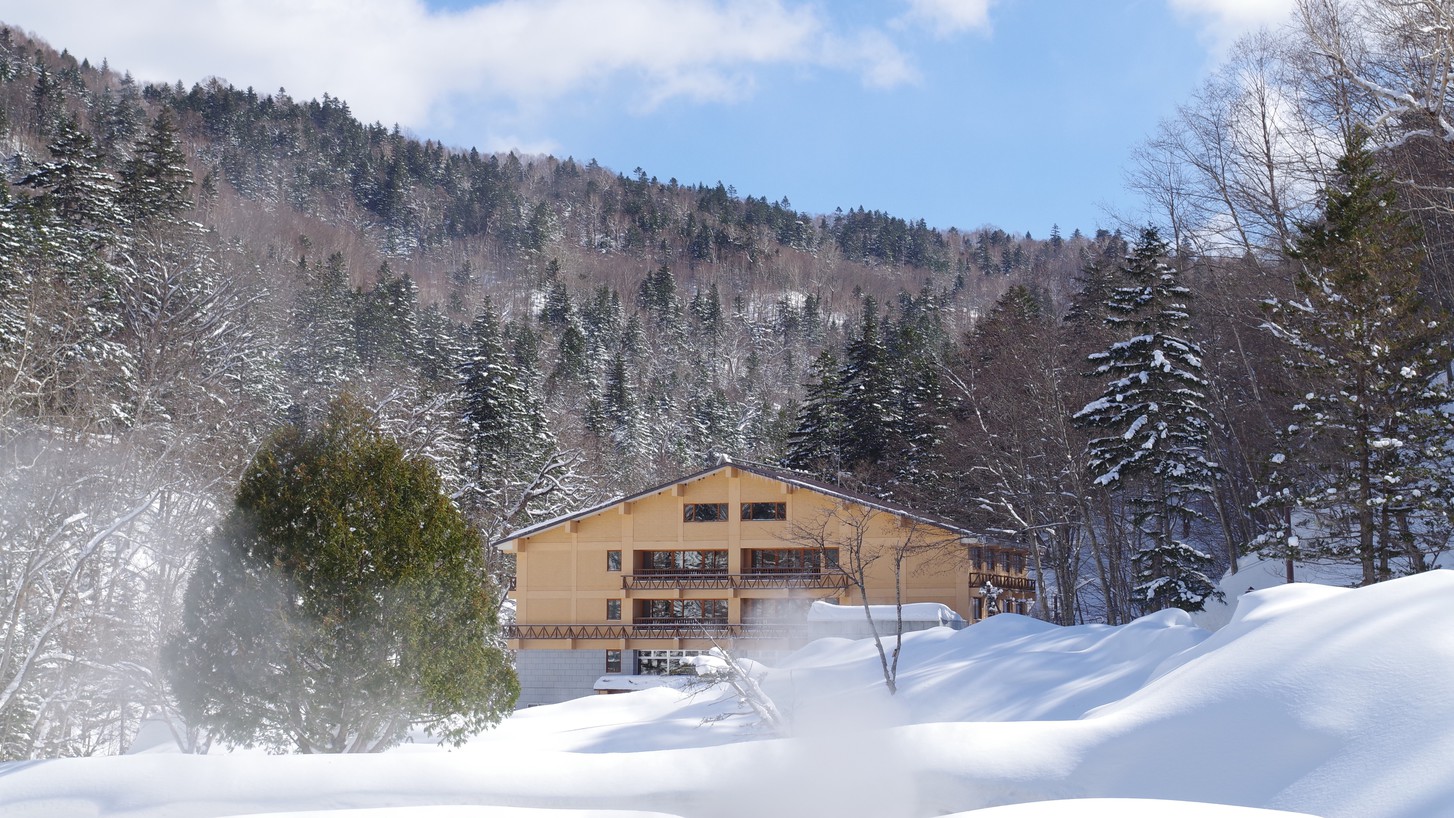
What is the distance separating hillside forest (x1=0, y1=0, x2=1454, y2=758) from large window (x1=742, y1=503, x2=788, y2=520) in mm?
6447

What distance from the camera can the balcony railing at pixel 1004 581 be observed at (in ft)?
125

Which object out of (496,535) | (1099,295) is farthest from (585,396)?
(1099,295)

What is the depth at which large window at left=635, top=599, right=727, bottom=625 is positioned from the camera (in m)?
38.4

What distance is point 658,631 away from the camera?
3766 cm

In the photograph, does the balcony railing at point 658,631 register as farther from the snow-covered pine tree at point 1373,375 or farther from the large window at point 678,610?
the snow-covered pine tree at point 1373,375

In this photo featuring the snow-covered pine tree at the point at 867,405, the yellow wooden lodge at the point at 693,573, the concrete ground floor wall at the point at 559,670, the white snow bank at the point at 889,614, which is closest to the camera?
the white snow bank at the point at 889,614

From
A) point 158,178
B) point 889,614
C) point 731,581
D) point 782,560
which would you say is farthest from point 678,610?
point 158,178

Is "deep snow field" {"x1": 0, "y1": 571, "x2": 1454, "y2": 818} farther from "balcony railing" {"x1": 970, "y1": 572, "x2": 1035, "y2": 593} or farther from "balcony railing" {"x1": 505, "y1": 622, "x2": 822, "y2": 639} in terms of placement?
"balcony railing" {"x1": 970, "y1": 572, "x2": 1035, "y2": 593}

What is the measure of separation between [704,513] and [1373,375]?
2349 centimetres

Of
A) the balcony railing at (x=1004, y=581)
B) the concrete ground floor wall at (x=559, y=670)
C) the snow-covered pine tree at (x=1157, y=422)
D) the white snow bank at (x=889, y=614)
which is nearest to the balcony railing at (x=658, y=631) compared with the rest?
the concrete ground floor wall at (x=559, y=670)

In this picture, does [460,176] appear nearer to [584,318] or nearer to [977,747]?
[584,318]

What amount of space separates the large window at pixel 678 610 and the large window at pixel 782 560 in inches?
71.8

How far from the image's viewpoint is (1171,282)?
3039 centimetres

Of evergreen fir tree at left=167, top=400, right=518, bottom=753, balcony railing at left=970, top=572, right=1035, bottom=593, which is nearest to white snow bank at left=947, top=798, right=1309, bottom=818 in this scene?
evergreen fir tree at left=167, top=400, right=518, bottom=753
